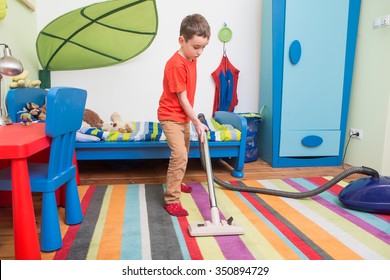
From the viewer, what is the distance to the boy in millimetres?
1561

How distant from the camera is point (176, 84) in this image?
1.62 metres

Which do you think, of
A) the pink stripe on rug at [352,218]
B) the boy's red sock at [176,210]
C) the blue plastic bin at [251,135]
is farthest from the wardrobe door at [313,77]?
the boy's red sock at [176,210]

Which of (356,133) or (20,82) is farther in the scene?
(356,133)

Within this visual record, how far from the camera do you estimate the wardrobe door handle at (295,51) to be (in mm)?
2621

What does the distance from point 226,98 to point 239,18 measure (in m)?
0.82

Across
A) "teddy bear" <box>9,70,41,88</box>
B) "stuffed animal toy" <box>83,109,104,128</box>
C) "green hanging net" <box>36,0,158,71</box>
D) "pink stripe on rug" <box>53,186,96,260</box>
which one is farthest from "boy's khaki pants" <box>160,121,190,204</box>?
"green hanging net" <box>36,0,158,71</box>

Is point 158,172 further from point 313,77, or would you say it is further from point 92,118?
point 313,77

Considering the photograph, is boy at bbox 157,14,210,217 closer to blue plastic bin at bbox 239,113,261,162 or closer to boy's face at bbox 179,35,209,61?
boy's face at bbox 179,35,209,61

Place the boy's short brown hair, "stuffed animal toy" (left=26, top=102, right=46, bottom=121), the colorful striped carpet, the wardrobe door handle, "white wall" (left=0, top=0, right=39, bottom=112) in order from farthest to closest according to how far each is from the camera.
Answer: the wardrobe door handle < "white wall" (left=0, top=0, right=39, bottom=112) < "stuffed animal toy" (left=26, top=102, right=46, bottom=121) < the boy's short brown hair < the colorful striped carpet

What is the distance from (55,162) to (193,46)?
0.87 metres

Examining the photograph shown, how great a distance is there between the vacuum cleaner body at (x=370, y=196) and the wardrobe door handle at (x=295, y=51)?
4.23 ft

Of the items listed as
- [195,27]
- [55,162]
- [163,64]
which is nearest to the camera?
[55,162]

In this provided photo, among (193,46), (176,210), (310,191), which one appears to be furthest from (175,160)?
(310,191)

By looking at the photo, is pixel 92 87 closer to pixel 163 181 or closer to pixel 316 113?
pixel 163 181
